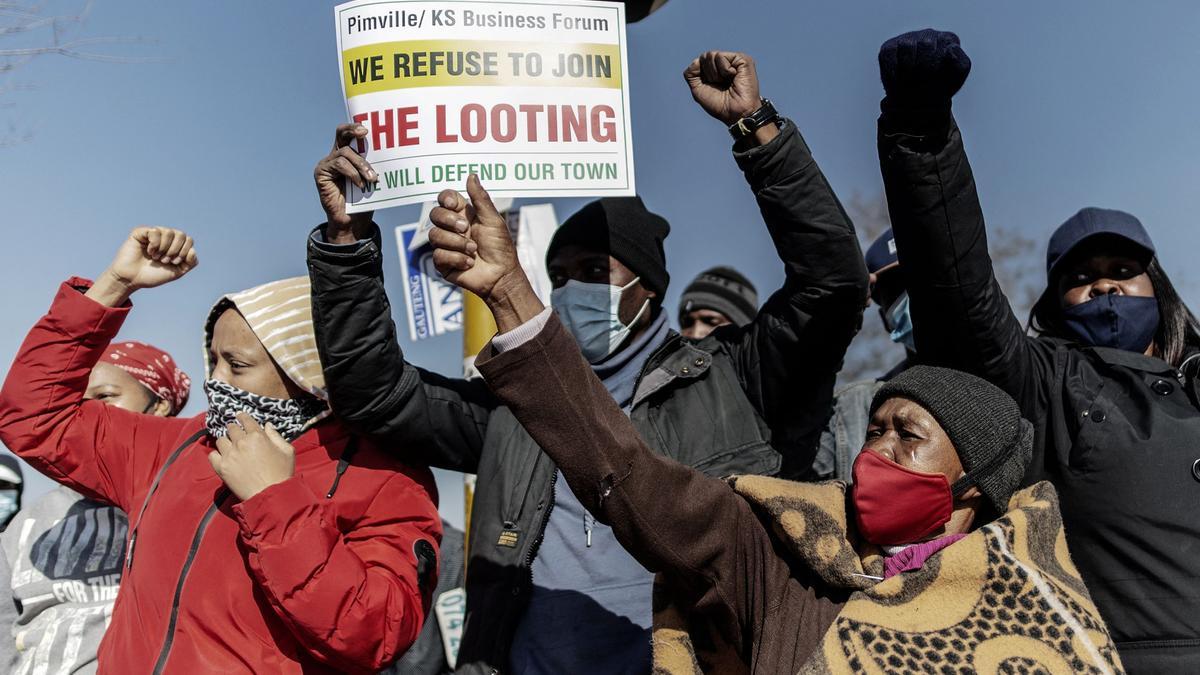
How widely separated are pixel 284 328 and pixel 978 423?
2000mm

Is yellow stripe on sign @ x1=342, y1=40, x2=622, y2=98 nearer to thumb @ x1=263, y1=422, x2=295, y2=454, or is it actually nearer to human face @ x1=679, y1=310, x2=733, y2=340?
thumb @ x1=263, y1=422, x2=295, y2=454

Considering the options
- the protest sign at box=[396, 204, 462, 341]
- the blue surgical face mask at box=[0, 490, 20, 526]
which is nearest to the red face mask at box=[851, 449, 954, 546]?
the blue surgical face mask at box=[0, 490, 20, 526]

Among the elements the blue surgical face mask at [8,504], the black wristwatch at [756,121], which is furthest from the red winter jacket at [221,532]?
the black wristwatch at [756,121]

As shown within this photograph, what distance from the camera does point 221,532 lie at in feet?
10.4

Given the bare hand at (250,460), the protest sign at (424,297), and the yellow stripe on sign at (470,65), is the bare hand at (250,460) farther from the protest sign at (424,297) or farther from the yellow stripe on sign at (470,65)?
the protest sign at (424,297)

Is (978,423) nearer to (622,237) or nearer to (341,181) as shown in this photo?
(622,237)

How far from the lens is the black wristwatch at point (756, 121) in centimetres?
322

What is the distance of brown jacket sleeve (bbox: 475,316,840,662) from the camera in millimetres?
2381

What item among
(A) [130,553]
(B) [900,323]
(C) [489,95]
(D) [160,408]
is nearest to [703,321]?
(B) [900,323]

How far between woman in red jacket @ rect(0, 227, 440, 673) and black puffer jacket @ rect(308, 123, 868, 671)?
0.18 m

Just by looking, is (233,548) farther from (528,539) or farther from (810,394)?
(810,394)

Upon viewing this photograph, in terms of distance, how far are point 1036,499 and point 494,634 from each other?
1.50 m

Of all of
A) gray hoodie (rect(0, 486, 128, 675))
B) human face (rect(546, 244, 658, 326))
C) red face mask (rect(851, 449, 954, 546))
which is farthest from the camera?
gray hoodie (rect(0, 486, 128, 675))

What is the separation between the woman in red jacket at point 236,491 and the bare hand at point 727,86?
1.38m
